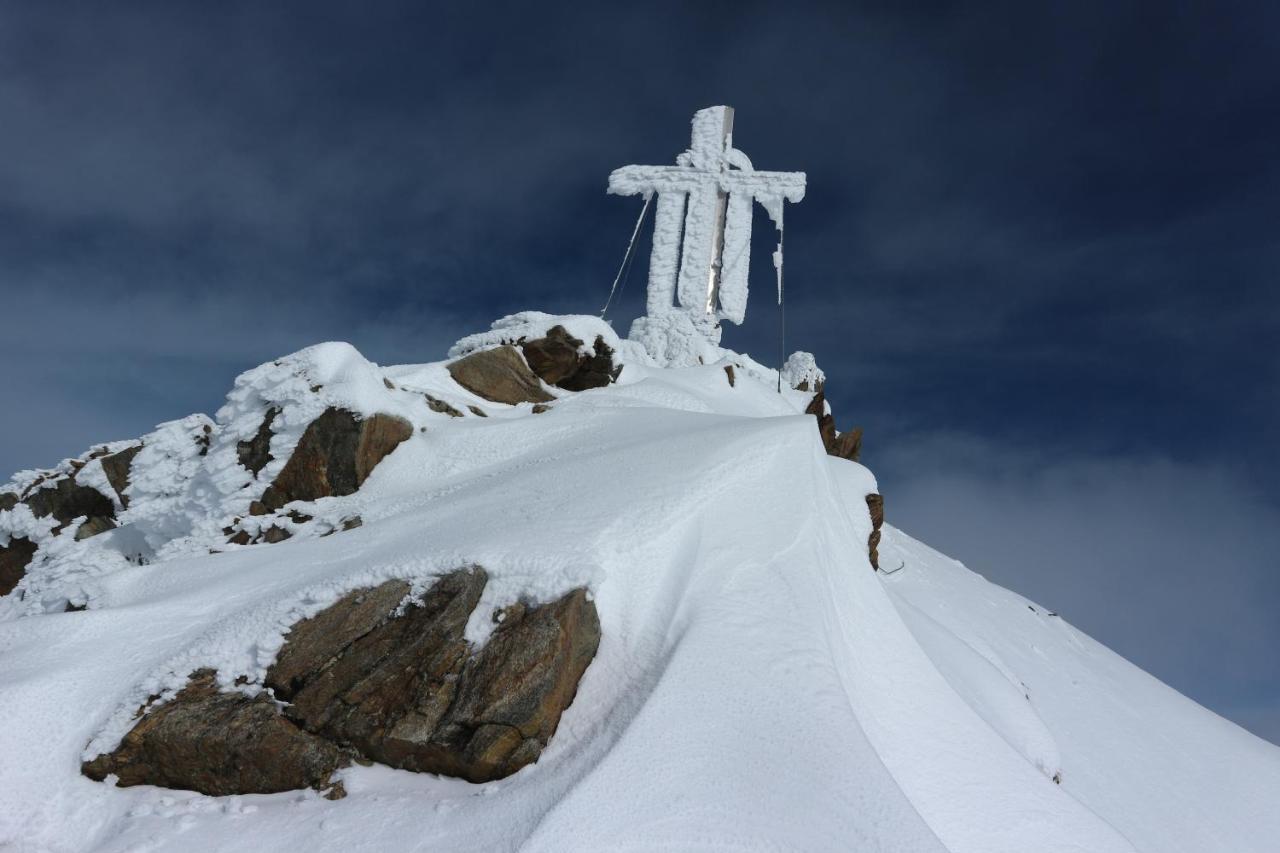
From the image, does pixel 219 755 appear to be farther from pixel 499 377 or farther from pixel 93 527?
pixel 93 527

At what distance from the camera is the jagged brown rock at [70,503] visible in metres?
16.6

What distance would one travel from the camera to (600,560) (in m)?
8.48

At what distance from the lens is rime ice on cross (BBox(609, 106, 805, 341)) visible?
28.1 metres

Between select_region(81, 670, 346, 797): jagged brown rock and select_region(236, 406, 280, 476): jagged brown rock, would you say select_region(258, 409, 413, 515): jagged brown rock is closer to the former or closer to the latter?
select_region(236, 406, 280, 476): jagged brown rock

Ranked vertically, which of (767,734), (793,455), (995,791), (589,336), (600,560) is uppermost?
(589,336)

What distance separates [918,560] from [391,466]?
1630 centimetres

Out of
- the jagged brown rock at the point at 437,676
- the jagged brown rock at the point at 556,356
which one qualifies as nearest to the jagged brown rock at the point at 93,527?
the jagged brown rock at the point at 556,356

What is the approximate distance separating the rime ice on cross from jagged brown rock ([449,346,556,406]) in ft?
35.4

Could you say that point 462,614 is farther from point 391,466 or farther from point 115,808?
point 391,466

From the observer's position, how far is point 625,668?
775cm

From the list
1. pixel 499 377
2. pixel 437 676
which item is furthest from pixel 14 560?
pixel 437 676

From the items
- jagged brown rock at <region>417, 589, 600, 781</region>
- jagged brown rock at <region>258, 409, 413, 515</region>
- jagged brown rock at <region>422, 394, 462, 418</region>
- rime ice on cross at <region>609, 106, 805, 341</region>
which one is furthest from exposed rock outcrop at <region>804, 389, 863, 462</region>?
jagged brown rock at <region>417, 589, 600, 781</region>

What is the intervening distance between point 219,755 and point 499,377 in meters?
11.6

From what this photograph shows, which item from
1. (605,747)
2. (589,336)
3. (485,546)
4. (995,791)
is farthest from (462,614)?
(589,336)
